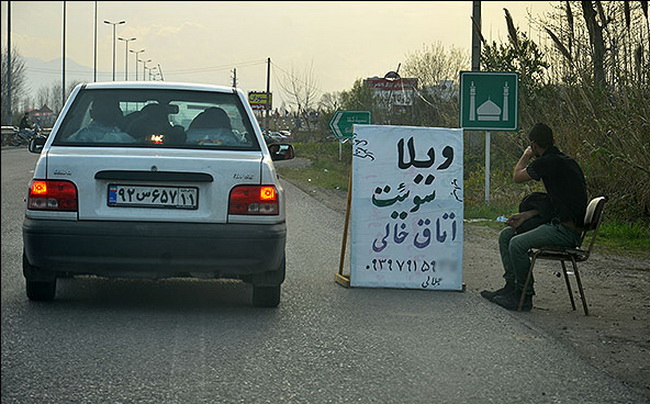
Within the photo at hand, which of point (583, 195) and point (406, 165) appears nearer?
point (583, 195)

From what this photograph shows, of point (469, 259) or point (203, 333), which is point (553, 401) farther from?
point (469, 259)

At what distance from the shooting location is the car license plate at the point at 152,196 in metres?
6.38

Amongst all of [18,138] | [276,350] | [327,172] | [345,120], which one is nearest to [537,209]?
[276,350]

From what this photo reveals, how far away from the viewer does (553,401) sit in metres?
4.66

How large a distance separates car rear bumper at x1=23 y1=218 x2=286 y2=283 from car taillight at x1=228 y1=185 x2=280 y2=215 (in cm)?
15

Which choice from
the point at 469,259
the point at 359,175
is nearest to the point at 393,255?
the point at 359,175

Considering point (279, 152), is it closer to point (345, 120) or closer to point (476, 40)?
point (476, 40)

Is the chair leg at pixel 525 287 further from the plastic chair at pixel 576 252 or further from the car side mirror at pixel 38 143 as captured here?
the car side mirror at pixel 38 143

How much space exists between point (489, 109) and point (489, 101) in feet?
0.51

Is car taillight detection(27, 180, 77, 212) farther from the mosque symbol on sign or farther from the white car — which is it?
the mosque symbol on sign

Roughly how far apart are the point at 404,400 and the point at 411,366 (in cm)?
81

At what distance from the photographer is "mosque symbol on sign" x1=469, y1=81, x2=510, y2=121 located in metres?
17.2

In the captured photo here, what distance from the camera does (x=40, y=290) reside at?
6836mm

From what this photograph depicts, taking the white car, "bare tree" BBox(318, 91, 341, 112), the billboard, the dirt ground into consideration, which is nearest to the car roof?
the white car
